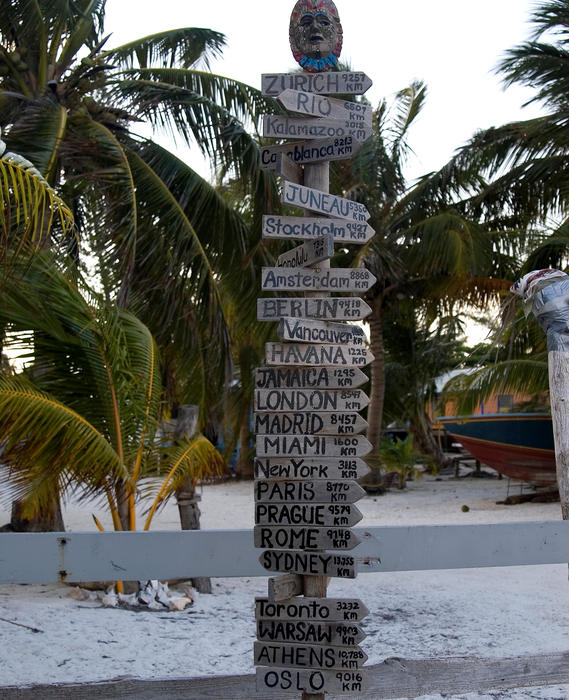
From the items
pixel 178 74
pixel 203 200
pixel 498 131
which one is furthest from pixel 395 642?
pixel 498 131

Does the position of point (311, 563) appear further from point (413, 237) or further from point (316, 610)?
point (413, 237)

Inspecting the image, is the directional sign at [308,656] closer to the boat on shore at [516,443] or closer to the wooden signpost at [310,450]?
the wooden signpost at [310,450]

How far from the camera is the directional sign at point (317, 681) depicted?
3277mm

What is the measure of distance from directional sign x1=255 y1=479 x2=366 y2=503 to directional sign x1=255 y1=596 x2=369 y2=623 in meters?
0.42

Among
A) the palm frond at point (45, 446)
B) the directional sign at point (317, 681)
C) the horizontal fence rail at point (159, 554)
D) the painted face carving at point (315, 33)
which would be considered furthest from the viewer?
the palm frond at point (45, 446)

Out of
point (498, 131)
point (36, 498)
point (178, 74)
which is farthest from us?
Answer: point (498, 131)

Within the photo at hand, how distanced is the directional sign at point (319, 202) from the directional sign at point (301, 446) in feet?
3.34

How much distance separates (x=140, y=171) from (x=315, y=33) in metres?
7.01

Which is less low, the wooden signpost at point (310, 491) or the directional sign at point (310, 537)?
the wooden signpost at point (310, 491)

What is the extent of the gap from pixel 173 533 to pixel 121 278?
21.3 ft

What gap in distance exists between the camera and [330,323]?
3.48 metres

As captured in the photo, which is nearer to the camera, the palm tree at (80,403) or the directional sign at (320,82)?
the directional sign at (320,82)

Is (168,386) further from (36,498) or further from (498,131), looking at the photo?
(498,131)

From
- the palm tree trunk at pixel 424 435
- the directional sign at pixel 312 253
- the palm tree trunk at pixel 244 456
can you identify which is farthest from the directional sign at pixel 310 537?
the palm tree trunk at pixel 424 435
